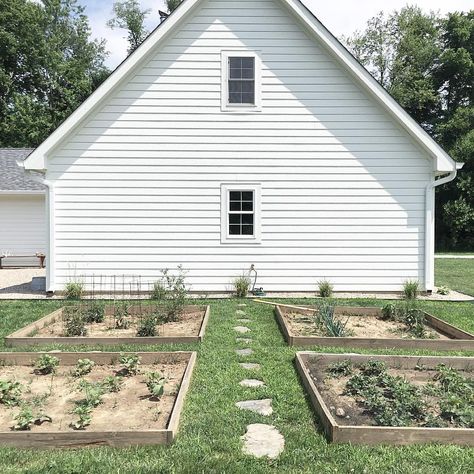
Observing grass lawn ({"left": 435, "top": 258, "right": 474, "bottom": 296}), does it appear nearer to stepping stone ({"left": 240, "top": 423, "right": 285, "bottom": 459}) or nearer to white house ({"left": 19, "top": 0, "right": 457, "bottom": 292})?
white house ({"left": 19, "top": 0, "right": 457, "bottom": 292})

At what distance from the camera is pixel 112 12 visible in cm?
4244

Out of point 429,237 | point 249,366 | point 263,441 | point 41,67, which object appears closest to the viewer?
point 263,441

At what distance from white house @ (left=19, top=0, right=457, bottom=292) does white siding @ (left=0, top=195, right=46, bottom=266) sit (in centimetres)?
728

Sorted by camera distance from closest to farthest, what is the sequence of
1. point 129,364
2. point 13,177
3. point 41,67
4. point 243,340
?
point 129,364 < point 243,340 < point 13,177 < point 41,67

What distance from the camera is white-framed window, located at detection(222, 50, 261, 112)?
10625 mm

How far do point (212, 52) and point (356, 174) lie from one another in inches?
173

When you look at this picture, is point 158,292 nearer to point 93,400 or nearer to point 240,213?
point 240,213

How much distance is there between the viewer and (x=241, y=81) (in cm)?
1071

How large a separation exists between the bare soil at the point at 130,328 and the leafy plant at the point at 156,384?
7.26 ft

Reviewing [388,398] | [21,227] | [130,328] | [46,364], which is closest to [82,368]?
[46,364]

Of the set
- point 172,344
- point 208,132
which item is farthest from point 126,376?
point 208,132

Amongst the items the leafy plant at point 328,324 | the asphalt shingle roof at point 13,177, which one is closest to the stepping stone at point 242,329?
the leafy plant at point 328,324

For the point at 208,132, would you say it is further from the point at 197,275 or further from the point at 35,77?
the point at 35,77

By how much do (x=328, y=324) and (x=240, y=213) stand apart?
4.75 meters
